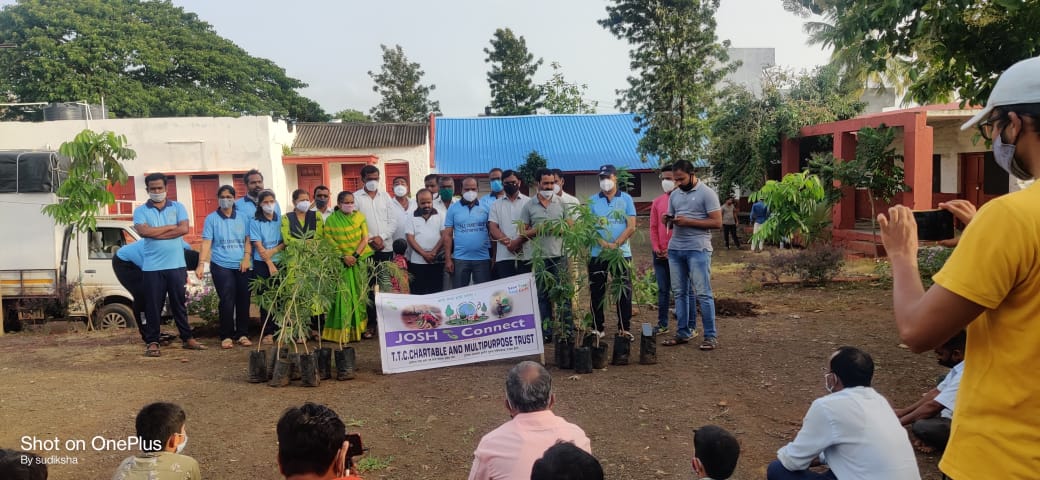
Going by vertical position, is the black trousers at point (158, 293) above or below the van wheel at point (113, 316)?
above

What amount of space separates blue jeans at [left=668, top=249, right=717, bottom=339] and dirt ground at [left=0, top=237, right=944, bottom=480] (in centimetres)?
26

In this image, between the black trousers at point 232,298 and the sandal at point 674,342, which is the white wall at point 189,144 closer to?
the black trousers at point 232,298

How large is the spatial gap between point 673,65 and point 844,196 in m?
9.26

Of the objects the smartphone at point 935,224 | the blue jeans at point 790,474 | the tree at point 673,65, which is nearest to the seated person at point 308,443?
the smartphone at point 935,224

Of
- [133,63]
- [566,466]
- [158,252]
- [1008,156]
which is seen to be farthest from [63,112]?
[1008,156]

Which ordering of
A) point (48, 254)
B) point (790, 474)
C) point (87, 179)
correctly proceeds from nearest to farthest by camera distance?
1. point (790, 474)
2. point (87, 179)
3. point (48, 254)

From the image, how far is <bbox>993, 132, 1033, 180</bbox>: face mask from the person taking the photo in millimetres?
1833

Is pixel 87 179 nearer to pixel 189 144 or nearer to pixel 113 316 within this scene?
pixel 113 316

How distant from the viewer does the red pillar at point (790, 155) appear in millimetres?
21031

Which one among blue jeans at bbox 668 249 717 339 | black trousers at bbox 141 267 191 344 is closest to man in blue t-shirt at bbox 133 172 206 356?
black trousers at bbox 141 267 191 344

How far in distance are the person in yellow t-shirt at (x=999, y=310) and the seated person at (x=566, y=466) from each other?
1.02m

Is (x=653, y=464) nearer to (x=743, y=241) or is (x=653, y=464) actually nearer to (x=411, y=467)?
(x=411, y=467)

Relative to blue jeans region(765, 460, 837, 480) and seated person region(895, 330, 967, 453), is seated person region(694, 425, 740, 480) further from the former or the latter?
seated person region(895, 330, 967, 453)

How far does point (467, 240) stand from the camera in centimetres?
852
